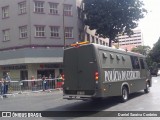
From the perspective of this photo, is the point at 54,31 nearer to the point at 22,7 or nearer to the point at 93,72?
the point at 22,7

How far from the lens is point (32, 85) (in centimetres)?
2319

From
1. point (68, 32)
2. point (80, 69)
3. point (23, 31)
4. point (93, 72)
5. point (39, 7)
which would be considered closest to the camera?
point (93, 72)

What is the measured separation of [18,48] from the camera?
114 feet

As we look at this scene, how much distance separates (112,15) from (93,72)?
26.3 meters

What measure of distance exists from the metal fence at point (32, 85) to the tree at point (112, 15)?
1461cm

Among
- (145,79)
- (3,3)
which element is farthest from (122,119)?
(3,3)

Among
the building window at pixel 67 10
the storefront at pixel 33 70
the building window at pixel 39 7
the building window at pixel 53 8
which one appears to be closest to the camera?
the storefront at pixel 33 70

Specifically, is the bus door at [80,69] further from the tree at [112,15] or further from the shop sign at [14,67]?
the tree at [112,15]

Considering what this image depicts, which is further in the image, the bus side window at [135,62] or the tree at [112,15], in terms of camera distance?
the tree at [112,15]

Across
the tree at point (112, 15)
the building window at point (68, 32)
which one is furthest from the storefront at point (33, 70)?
the tree at point (112, 15)

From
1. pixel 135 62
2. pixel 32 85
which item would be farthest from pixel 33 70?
pixel 135 62

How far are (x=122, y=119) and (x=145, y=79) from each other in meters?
8.63

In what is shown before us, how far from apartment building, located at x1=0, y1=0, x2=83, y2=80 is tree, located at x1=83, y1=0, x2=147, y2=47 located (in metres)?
2.01

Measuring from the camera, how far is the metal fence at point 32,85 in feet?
70.1
